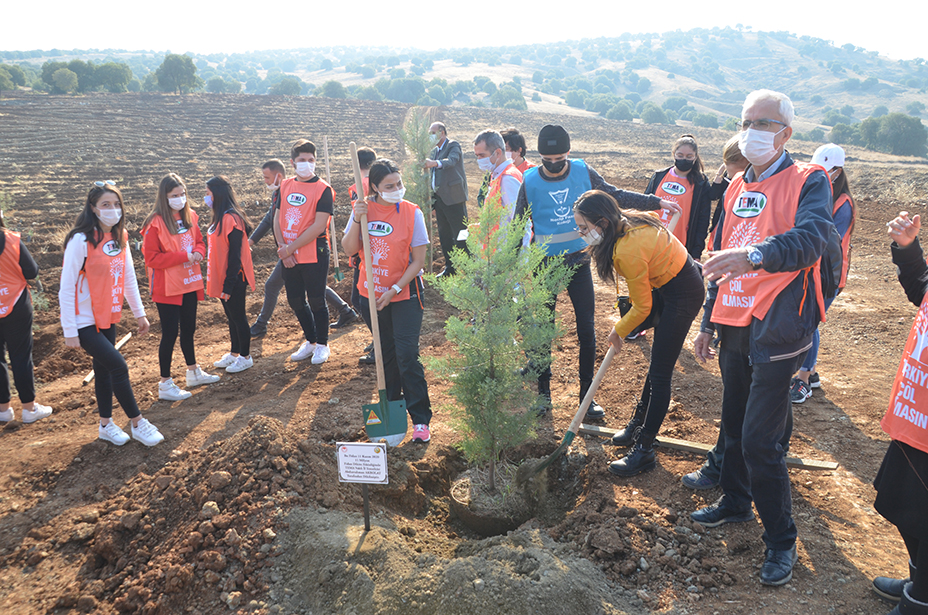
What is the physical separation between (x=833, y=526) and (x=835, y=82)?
18212 cm

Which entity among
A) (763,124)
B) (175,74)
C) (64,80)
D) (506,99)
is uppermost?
(506,99)

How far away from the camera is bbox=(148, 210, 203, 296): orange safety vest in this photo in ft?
16.0

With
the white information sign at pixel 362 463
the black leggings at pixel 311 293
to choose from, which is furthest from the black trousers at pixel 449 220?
the white information sign at pixel 362 463

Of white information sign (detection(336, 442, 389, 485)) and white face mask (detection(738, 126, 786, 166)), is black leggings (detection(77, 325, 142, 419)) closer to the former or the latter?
white information sign (detection(336, 442, 389, 485))

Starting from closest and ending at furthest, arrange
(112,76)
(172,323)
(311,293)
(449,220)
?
(172,323)
(311,293)
(449,220)
(112,76)

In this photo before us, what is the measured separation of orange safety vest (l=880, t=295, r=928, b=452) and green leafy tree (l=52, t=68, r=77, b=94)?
183ft

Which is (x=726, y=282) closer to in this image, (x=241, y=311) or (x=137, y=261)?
(x=241, y=311)

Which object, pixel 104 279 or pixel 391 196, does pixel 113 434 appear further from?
pixel 391 196

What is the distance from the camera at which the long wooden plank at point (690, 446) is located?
11.8ft

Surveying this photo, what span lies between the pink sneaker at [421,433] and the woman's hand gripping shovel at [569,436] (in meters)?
0.79

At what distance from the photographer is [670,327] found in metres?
3.44

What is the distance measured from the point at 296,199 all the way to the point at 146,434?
99.9 inches

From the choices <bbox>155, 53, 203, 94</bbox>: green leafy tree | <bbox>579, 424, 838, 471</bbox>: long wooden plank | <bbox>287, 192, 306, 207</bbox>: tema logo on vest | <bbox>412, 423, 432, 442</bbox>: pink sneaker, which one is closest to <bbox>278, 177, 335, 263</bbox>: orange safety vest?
<bbox>287, 192, 306, 207</bbox>: tema logo on vest

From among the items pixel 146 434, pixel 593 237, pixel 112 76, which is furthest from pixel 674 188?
pixel 112 76
